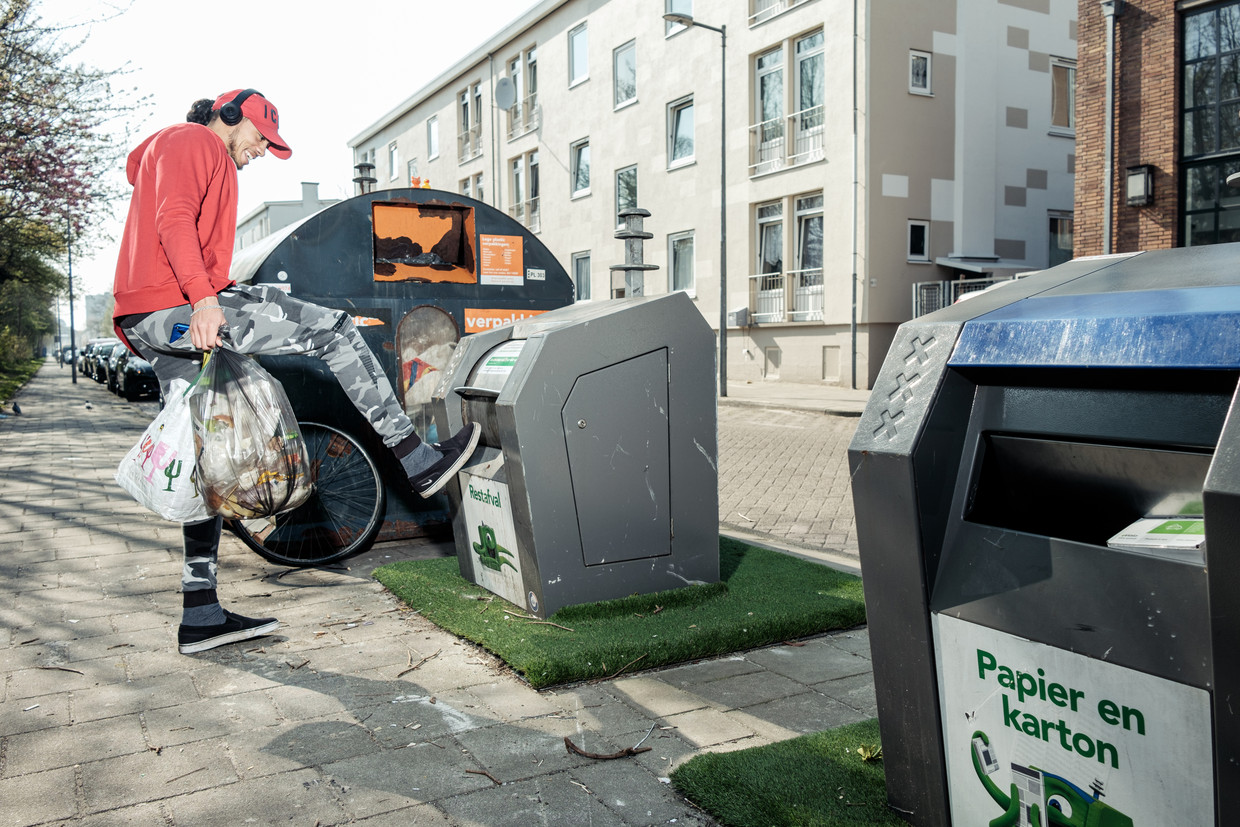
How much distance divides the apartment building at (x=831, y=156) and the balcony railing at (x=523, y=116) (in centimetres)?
382

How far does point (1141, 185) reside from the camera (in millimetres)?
15266

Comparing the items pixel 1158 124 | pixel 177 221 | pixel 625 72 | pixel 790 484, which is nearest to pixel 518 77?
pixel 625 72

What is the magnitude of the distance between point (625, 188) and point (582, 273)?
11.5 ft

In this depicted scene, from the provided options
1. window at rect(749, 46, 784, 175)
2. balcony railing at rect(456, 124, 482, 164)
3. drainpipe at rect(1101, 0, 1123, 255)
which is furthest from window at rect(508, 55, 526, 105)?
drainpipe at rect(1101, 0, 1123, 255)

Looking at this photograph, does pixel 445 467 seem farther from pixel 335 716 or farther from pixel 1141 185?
pixel 1141 185

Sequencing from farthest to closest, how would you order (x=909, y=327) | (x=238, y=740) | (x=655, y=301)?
1. (x=655, y=301)
2. (x=238, y=740)
3. (x=909, y=327)

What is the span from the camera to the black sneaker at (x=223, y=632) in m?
3.85

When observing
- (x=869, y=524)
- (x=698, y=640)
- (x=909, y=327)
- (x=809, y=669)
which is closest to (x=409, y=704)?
(x=698, y=640)

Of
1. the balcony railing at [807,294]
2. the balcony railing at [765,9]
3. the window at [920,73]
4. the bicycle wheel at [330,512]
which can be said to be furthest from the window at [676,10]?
the bicycle wheel at [330,512]

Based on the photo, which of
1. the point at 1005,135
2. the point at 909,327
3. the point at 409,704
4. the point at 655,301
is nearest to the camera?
the point at 909,327

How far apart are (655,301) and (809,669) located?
1.62m

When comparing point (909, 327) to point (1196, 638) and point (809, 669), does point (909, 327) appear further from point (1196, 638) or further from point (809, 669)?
point (809, 669)

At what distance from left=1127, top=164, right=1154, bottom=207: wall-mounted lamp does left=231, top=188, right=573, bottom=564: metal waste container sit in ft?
43.0

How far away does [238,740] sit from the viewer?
2.99 metres
